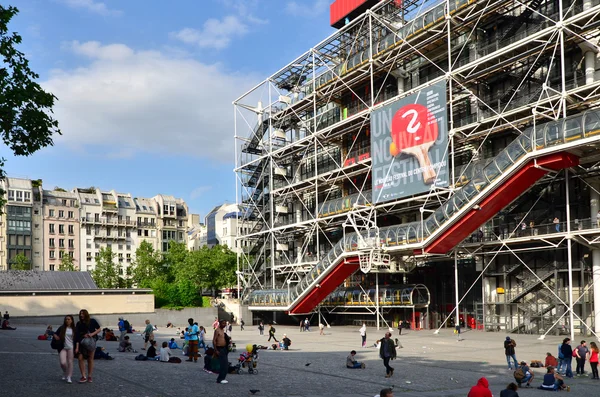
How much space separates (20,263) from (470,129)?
71.5 meters

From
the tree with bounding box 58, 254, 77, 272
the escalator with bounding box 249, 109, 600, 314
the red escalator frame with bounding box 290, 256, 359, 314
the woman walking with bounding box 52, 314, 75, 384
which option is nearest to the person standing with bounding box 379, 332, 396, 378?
the woman walking with bounding box 52, 314, 75, 384

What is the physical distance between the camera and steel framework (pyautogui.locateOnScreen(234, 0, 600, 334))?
1331 inches

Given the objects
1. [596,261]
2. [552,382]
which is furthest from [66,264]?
[552,382]

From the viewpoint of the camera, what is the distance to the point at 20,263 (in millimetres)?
91188

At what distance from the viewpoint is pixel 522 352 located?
1073 inches

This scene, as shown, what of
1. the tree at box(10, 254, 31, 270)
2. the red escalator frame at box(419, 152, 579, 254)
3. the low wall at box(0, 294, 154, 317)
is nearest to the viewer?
the red escalator frame at box(419, 152, 579, 254)

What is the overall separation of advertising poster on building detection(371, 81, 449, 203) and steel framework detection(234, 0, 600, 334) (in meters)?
0.68

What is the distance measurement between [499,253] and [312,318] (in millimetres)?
20024

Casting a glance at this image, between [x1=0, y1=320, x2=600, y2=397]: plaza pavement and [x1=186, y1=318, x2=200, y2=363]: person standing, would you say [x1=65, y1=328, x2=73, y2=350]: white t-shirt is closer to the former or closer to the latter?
[x1=0, y1=320, x2=600, y2=397]: plaza pavement

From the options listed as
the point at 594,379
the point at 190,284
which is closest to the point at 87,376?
the point at 594,379

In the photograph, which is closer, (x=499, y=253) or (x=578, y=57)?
(x=578, y=57)

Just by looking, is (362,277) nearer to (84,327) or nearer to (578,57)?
(578,57)

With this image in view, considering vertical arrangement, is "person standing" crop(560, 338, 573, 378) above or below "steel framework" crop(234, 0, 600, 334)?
below

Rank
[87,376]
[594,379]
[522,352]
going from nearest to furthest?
[87,376]
[594,379]
[522,352]
